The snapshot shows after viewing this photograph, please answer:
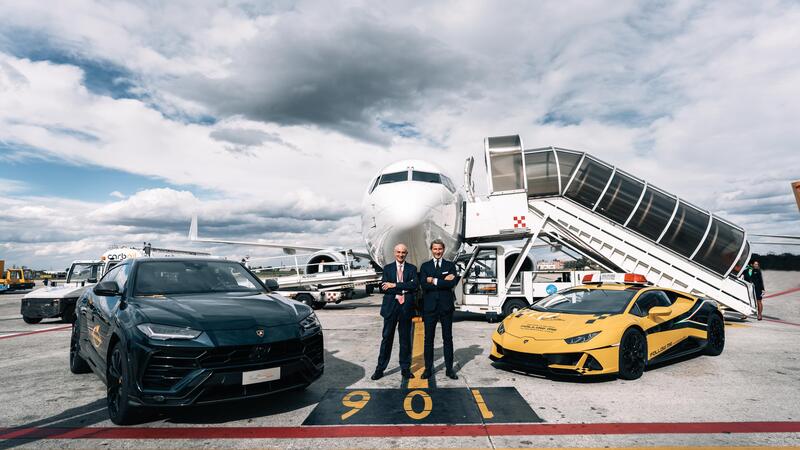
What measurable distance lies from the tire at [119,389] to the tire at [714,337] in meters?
8.14

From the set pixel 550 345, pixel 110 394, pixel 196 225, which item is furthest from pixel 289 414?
pixel 196 225

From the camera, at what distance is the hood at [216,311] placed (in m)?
4.18

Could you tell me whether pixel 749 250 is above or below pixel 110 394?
above

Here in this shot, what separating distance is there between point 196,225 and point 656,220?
25875 mm

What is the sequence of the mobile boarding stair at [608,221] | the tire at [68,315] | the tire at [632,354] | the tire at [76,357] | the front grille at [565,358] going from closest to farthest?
the front grille at [565,358]
the tire at [632,354]
the tire at [76,357]
the mobile boarding stair at [608,221]
the tire at [68,315]

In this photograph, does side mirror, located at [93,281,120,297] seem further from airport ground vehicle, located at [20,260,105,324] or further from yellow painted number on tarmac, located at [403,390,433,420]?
airport ground vehicle, located at [20,260,105,324]

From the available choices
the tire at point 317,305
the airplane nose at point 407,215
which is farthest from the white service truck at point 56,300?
the airplane nose at point 407,215

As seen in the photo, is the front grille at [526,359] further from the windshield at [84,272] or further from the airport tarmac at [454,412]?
the windshield at [84,272]

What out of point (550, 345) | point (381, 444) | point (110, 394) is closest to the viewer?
point (381, 444)

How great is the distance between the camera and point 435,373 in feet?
20.9

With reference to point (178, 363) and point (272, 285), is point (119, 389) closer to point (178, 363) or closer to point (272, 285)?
point (178, 363)

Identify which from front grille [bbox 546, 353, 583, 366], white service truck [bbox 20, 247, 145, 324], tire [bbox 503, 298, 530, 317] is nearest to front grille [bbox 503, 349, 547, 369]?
front grille [bbox 546, 353, 583, 366]

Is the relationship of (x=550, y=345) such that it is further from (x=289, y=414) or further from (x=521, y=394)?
(x=289, y=414)

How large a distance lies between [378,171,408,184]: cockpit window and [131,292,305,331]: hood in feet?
21.0
